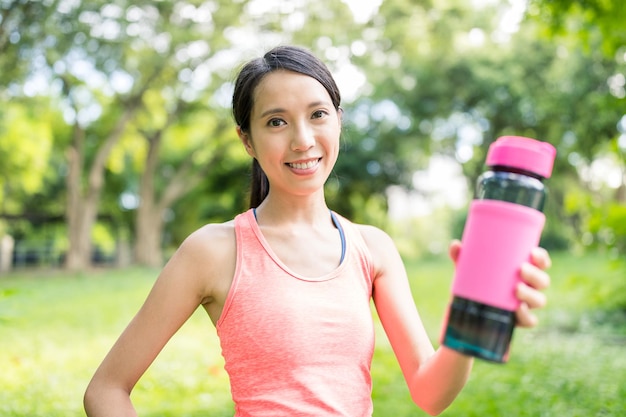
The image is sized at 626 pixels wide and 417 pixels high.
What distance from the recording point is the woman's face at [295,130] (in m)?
1.74

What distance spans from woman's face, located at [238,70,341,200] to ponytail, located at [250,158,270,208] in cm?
26

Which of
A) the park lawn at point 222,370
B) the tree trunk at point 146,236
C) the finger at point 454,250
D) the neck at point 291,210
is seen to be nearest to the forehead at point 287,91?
the neck at point 291,210

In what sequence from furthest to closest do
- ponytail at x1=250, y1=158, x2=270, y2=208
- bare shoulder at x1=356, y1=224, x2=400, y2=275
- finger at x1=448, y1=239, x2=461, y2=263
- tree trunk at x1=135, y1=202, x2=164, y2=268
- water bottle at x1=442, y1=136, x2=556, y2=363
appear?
1. tree trunk at x1=135, y1=202, x2=164, y2=268
2. ponytail at x1=250, y1=158, x2=270, y2=208
3. bare shoulder at x1=356, y1=224, x2=400, y2=275
4. finger at x1=448, y1=239, x2=461, y2=263
5. water bottle at x1=442, y1=136, x2=556, y2=363

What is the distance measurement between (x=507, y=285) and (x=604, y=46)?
5328 millimetres

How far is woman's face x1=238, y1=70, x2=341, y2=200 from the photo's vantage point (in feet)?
5.71

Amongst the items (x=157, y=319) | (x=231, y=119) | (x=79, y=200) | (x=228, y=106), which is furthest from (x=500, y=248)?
(x=79, y=200)

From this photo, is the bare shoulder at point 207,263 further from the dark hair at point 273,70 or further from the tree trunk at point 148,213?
the tree trunk at point 148,213

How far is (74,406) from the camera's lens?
206 inches

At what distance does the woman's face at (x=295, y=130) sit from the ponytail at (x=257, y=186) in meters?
0.26

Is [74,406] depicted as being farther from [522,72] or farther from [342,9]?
[522,72]

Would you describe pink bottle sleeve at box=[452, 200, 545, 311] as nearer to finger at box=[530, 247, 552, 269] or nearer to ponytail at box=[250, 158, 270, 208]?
finger at box=[530, 247, 552, 269]

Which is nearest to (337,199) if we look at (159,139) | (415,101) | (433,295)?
(415,101)

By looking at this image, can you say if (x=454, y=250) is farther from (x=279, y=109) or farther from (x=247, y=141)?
(x=247, y=141)

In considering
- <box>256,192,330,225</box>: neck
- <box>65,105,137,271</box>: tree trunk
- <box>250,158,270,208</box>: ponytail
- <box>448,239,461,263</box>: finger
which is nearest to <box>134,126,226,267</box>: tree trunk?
<box>65,105,137,271</box>: tree trunk
